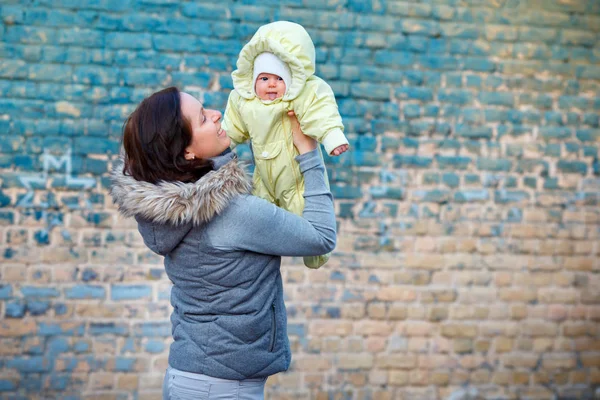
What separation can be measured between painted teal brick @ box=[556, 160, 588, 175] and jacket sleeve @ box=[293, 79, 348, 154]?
3256 millimetres

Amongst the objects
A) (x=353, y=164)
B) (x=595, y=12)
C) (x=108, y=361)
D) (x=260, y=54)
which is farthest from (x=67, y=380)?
(x=595, y=12)

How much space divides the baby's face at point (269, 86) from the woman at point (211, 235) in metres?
0.26

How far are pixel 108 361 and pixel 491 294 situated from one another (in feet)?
9.01

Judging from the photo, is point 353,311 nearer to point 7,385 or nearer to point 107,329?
point 107,329

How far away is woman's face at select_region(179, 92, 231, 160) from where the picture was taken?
85.0 inches

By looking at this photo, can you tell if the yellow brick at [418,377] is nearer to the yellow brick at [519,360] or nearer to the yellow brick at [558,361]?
Answer: the yellow brick at [519,360]

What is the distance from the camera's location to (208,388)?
2.20 m

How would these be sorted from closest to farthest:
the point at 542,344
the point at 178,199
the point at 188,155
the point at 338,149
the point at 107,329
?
the point at 178,199
the point at 188,155
the point at 338,149
the point at 107,329
the point at 542,344

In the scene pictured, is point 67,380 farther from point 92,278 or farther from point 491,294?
point 491,294

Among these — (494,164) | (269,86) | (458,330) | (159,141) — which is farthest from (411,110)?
(159,141)

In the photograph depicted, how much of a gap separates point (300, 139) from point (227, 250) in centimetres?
48

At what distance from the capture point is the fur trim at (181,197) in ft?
6.79

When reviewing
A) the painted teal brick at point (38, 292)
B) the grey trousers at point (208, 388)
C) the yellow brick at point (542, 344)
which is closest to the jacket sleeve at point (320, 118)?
the grey trousers at point (208, 388)

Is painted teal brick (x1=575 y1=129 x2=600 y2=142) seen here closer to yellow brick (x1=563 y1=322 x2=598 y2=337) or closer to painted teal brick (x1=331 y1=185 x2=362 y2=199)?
yellow brick (x1=563 y1=322 x2=598 y2=337)
